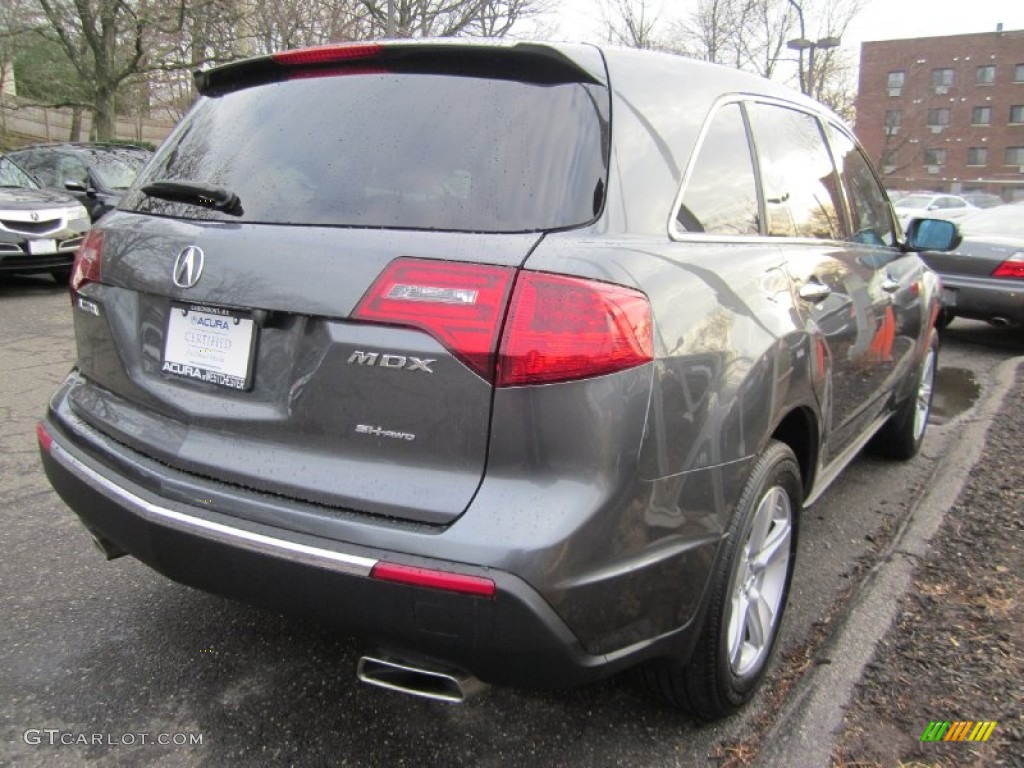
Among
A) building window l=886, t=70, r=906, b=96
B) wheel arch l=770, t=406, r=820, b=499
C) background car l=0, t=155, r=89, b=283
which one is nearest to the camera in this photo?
wheel arch l=770, t=406, r=820, b=499

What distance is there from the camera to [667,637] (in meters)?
1.81

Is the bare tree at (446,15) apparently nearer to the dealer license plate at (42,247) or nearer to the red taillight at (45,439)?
the dealer license plate at (42,247)

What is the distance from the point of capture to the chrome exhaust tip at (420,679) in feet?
5.55

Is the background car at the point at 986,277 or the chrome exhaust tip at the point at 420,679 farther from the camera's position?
the background car at the point at 986,277

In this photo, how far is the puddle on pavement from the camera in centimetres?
563

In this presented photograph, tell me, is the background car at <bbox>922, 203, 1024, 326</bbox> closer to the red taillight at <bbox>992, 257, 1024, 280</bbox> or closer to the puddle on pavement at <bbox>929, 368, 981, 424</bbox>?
the red taillight at <bbox>992, 257, 1024, 280</bbox>

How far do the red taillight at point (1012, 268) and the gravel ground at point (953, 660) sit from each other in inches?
185

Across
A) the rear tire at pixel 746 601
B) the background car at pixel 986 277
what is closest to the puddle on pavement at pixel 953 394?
the background car at pixel 986 277

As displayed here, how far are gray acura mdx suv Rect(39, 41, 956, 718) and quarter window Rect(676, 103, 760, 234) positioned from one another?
0.5 inches

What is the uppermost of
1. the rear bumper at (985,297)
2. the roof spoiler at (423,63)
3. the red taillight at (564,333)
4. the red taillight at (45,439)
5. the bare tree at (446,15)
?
the bare tree at (446,15)

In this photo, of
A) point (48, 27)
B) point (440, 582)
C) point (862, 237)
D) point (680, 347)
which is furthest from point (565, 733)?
point (48, 27)

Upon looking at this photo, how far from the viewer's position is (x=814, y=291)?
2488 millimetres

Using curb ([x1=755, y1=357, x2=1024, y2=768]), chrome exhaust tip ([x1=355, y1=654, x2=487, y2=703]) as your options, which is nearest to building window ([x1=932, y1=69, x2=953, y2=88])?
curb ([x1=755, y1=357, x2=1024, y2=768])

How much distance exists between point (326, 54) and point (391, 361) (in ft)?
3.28
